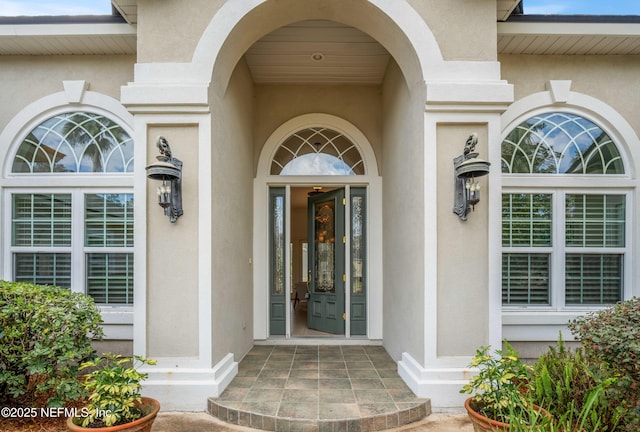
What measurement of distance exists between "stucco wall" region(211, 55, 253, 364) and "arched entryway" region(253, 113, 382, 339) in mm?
271

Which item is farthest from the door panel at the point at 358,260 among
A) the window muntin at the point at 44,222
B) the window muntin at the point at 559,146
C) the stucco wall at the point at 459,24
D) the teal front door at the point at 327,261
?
the window muntin at the point at 44,222

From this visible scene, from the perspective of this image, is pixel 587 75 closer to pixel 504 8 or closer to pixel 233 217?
pixel 504 8

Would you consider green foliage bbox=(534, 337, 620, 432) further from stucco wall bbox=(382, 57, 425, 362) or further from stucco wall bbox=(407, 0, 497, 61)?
stucco wall bbox=(407, 0, 497, 61)

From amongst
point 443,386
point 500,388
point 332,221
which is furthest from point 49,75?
point 500,388

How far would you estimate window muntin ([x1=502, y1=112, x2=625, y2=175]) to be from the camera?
15.9 feet

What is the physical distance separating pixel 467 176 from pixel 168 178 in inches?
111

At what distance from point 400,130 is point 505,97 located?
1238 millimetres

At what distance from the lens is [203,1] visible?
3.67m

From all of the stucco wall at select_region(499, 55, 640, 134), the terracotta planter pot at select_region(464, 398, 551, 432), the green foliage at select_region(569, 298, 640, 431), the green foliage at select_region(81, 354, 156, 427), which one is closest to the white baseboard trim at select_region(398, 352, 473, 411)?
the terracotta planter pot at select_region(464, 398, 551, 432)

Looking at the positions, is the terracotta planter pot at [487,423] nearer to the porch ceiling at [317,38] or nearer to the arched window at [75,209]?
the porch ceiling at [317,38]

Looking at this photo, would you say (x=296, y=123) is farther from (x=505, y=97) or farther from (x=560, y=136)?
(x=560, y=136)

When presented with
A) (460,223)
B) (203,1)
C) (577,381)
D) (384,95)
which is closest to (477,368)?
(577,381)

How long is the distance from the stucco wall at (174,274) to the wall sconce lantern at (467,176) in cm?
256

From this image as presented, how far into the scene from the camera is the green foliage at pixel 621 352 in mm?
2615
